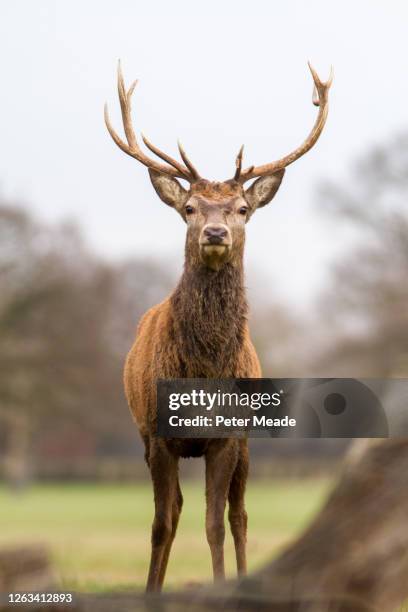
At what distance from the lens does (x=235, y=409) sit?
392 centimetres

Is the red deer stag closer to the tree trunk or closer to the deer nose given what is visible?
the deer nose

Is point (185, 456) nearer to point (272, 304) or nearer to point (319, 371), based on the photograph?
point (319, 371)

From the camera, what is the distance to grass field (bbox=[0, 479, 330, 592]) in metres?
9.06

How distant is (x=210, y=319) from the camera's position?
5.67m

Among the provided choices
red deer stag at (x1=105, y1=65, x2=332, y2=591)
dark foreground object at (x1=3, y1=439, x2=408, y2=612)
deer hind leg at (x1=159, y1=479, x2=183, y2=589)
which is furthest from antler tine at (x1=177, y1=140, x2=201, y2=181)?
dark foreground object at (x1=3, y1=439, x2=408, y2=612)

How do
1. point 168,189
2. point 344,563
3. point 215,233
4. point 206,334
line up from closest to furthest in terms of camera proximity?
1. point 344,563
2. point 215,233
3. point 206,334
4. point 168,189

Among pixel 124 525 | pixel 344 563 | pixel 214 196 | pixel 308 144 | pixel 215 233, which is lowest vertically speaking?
pixel 124 525

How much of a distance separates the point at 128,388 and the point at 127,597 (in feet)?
13.5

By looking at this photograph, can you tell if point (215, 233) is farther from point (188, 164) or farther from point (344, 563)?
point (344, 563)

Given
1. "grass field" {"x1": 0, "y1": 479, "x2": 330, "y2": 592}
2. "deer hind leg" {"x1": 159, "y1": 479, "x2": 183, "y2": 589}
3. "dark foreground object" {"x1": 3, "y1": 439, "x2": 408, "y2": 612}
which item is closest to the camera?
"dark foreground object" {"x1": 3, "y1": 439, "x2": 408, "y2": 612}

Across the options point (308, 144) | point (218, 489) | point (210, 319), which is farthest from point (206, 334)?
point (308, 144)

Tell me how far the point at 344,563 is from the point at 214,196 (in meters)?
3.69

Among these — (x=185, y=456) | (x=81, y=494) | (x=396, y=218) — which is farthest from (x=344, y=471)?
(x=81, y=494)

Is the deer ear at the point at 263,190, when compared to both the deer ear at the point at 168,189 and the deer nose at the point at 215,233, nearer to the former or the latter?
the deer ear at the point at 168,189
